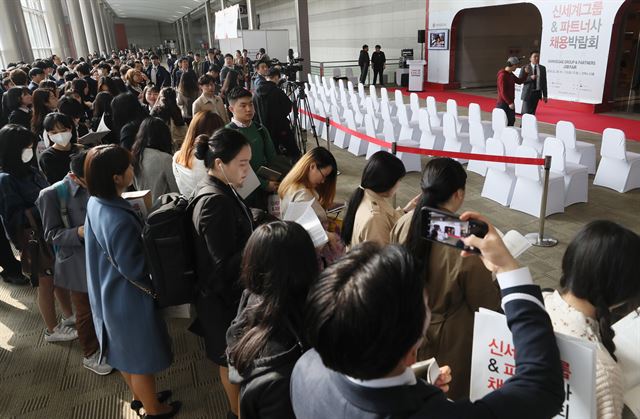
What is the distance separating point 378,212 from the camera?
2178mm

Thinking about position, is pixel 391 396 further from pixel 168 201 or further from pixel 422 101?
pixel 422 101

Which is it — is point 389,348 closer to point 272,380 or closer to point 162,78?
point 272,380

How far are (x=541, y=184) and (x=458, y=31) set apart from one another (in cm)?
1089

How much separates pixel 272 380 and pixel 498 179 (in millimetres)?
4801

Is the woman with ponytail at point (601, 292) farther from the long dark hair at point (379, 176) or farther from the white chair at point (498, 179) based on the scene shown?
the white chair at point (498, 179)

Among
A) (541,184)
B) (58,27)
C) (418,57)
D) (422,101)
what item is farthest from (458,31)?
(58,27)

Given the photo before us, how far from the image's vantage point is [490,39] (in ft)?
48.4

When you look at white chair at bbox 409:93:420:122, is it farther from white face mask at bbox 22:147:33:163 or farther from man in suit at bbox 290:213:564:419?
man in suit at bbox 290:213:564:419

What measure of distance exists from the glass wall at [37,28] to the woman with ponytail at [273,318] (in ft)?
70.3

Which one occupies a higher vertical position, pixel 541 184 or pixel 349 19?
pixel 349 19

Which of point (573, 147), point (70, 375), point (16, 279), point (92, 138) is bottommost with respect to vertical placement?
point (70, 375)

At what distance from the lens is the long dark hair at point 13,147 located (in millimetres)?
2867

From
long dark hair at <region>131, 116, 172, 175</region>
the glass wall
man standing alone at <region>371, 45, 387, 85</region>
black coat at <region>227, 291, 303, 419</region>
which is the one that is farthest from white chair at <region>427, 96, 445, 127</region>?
the glass wall

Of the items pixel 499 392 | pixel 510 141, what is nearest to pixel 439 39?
pixel 510 141
